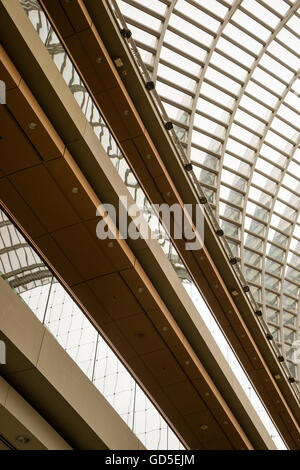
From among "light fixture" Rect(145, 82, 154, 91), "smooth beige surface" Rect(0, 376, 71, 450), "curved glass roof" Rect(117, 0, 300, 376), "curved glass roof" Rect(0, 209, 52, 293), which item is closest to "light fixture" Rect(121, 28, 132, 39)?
"light fixture" Rect(145, 82, 154, 91)

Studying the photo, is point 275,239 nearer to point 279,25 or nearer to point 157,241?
point 279,25

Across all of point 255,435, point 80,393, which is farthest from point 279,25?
point 80,393

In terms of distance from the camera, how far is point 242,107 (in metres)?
30.1

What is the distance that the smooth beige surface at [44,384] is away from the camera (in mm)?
10344

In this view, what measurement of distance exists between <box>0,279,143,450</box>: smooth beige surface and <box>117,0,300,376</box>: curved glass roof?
18.3 m

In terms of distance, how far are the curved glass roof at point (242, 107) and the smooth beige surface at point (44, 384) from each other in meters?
18.3

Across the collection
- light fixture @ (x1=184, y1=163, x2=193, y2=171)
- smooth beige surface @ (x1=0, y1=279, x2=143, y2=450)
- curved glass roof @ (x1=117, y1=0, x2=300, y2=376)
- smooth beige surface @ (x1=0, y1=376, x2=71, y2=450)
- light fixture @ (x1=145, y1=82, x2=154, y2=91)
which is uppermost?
curved glass roof @ (x1=117, y1=0, x2=300, y2=376)

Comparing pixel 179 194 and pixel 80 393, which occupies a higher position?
pixel 179 194

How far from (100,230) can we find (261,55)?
19.8 m

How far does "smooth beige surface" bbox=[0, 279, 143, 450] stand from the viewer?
10344 mm

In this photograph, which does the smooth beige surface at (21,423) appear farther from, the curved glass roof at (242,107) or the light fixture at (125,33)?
the curved glass roof at (242,107)

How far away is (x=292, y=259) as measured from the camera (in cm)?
3744

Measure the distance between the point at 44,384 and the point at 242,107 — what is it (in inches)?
917

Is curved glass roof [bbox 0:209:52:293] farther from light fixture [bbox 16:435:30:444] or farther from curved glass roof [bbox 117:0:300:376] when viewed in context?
curved glass roof [bbox 117:0:300:376]
